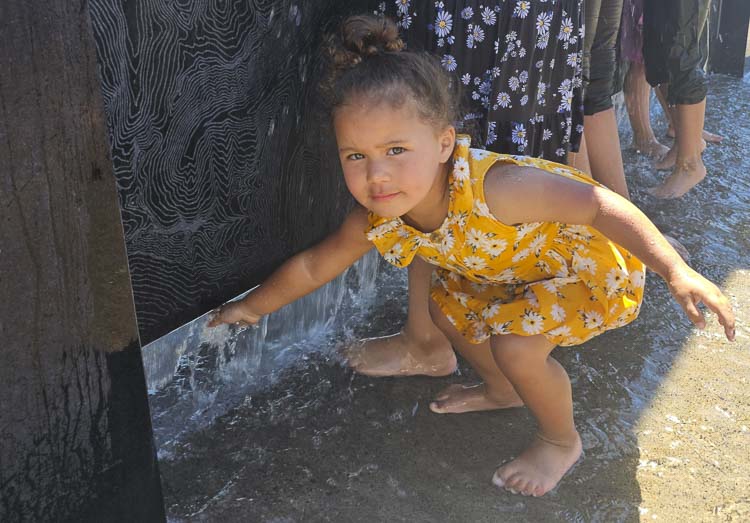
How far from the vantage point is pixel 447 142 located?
7.13 ft

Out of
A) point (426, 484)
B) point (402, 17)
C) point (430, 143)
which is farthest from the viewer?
point (402, 17)

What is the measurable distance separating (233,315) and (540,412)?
34.9 inches

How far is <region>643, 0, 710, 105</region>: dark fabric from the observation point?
13.0 ft

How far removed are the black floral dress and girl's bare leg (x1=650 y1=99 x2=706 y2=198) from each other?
167cm

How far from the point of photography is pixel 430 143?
2104 mm

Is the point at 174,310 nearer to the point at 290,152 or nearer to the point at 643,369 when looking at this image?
the point at 290,152

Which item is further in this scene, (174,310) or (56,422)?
(174,310)

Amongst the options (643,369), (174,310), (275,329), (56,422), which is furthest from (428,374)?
(56,422)

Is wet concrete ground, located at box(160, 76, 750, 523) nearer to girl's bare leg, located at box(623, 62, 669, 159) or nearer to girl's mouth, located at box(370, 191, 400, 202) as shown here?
girl's mouth, located at box(370, 191, 400, 202)

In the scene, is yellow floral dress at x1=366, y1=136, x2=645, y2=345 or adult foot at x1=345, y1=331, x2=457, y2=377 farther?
adult foot at x1=345, y1=331, x2=457, y2=377

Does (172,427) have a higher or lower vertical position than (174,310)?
lower

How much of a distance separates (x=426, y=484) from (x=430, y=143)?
897mm

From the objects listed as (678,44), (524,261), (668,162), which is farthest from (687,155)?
(524,261)

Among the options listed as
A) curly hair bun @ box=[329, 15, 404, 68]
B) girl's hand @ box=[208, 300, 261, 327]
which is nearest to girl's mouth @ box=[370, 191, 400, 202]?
curly hair bun @ box=[329, 15, 404, 68]
